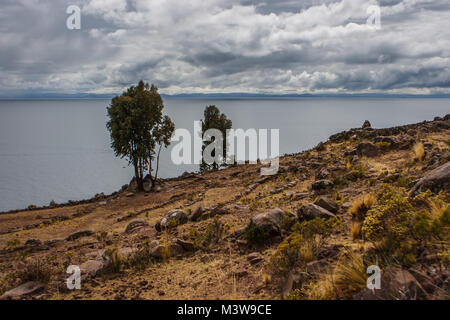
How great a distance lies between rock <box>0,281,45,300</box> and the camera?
6438mm

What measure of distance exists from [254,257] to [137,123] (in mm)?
25963

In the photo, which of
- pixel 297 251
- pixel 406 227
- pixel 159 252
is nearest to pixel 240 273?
pixel 297 251

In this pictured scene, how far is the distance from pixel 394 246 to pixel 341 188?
7.70 metres

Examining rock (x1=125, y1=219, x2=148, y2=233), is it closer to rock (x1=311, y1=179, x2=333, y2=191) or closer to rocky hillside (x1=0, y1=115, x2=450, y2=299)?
rocky hillside (x1=0, y1=115, x2=450, y2=299)

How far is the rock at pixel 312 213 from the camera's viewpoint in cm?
873

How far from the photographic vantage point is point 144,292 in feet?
21.4

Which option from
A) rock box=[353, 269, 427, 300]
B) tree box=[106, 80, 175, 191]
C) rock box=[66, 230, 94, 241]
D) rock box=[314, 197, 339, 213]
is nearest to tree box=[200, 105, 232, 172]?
tree box=[106, 80, 175, 191]

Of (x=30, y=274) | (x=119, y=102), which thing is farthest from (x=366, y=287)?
(x=119, y=102)

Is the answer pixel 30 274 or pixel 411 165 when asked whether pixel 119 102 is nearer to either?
pixel 30 274

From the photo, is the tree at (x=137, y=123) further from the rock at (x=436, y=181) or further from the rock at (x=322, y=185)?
the rock at (x=436, y=181)

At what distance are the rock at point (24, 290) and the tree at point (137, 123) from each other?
24.0 metres

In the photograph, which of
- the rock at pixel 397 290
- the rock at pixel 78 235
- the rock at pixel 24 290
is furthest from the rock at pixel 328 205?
the rock at pixel 78 235

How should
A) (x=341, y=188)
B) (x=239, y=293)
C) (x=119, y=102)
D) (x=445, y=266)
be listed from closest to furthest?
1. (x=445, y=266)
2. (x=239, y=293)
3. (x=341, y=188)
4. (x=119, y=102)

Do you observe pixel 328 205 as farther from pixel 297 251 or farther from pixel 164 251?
pixel 164 251
